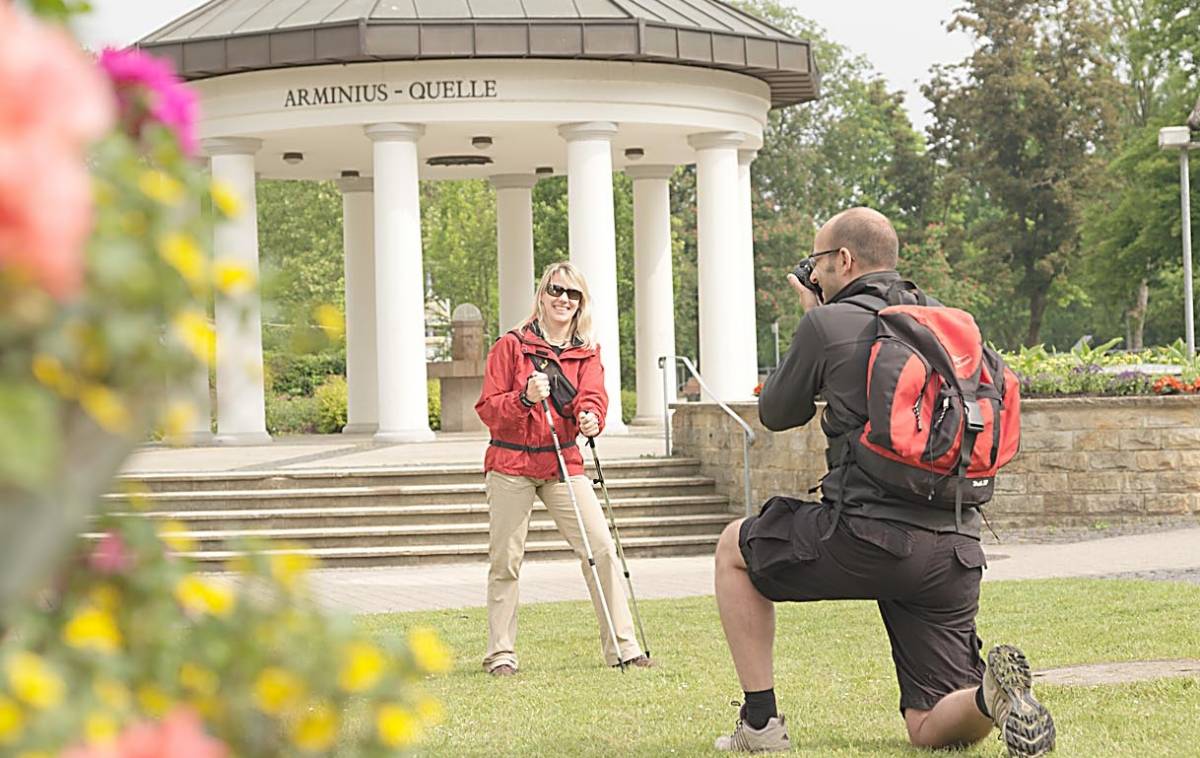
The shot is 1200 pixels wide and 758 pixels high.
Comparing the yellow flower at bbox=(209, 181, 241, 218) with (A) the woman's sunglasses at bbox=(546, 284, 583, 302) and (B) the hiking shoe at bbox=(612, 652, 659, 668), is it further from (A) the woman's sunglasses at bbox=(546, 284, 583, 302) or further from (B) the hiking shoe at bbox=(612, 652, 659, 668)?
(B) the hiking shoe at bbox=(612, 652, 659, 668)

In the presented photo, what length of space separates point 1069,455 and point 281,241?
37.1m

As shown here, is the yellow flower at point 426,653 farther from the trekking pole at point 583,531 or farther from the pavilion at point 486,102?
the pavilion at point 486,102

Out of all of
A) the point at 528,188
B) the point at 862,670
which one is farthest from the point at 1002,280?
the point at 862,670

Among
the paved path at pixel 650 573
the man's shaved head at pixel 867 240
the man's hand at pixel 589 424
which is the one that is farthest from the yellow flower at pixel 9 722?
the paved path at pixel 650 573

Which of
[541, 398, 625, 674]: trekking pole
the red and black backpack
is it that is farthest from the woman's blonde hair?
the red and black backpack

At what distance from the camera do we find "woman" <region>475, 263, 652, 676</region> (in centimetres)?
914

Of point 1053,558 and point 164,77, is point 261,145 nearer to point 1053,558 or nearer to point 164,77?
point 1053,558

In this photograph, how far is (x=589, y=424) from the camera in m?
9.05

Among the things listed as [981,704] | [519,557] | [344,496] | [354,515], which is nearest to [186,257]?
[981,704]

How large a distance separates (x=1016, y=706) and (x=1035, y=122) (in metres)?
57.0

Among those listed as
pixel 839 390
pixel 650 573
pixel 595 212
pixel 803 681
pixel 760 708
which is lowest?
pixel 650 573

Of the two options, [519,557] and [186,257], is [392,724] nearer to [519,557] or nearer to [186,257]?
[186,257]

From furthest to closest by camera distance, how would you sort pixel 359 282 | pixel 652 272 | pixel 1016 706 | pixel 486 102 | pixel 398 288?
pixel 359 282
pixel 652 272
pixel 398 288
pixel 486 102
pixel 1016 706

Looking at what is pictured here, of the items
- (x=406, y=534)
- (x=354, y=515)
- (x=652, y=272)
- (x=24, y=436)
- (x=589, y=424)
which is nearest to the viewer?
(x=24, y=436)
